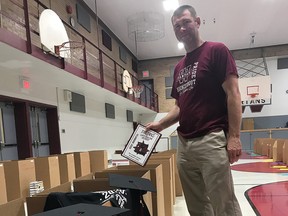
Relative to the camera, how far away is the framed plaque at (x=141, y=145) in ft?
5.78

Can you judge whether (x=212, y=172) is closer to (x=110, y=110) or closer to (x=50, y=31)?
(x=50, y=31)

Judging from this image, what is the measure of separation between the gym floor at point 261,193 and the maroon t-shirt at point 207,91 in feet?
6.23

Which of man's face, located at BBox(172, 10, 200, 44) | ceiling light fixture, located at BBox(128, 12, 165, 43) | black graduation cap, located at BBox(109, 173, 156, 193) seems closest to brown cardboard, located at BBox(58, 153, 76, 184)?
black graduation cap, located at BBox(109, 173, 156, 193)

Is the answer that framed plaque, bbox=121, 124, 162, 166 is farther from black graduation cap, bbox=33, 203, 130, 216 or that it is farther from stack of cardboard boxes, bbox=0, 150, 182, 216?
black graduation cap, bbox=33, 203, 130, 216

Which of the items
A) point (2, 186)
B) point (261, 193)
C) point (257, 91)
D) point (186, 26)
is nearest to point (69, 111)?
point (2, 186)

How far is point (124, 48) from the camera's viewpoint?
12.1 m

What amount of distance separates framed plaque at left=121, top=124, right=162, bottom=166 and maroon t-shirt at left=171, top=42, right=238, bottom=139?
350 millimetres

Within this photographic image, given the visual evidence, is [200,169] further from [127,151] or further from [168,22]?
[168,22]

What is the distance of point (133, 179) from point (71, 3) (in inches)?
281

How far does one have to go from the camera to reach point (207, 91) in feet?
4.58

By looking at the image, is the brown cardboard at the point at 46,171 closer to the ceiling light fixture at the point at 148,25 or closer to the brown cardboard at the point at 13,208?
the brown cardboard at the point at 13,208

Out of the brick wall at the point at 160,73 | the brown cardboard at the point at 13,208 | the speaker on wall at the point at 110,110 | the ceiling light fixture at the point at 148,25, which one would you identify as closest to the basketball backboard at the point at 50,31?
the ceiling light fixture at the point at 148,25

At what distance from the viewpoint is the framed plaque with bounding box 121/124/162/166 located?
176 cm

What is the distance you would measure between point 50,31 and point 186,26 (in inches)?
152
